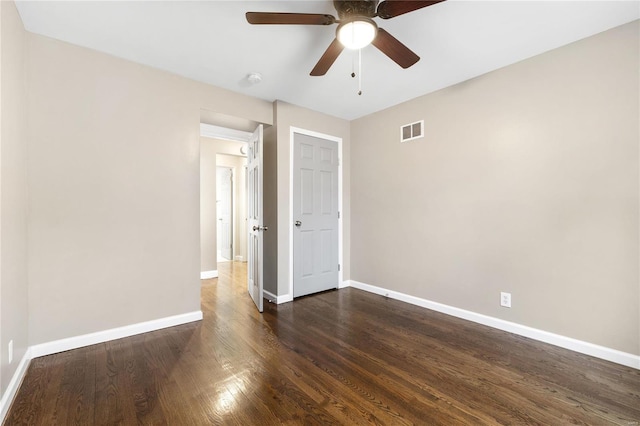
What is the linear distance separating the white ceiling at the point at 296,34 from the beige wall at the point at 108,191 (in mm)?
270

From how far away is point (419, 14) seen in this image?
2.00m

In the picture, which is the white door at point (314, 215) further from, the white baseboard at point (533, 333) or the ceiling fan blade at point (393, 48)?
the ceiling fan blade at point (393, 48)

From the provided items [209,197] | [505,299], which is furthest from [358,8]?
[209,197]

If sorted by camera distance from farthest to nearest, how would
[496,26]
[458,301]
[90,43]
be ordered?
[458,301] → [90,43] → [496,26]

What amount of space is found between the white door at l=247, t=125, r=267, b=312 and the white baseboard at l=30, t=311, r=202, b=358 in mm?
699

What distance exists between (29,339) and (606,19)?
4922 millimetres

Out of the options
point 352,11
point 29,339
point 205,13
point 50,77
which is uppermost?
point 205,13

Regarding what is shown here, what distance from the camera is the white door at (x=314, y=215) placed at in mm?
3758

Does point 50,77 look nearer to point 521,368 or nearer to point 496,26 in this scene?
→ point 496,26

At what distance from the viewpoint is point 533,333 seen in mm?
2549

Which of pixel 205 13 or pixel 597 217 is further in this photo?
pixel 597 217

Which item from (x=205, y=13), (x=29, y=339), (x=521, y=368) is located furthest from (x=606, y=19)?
(x=29, y=339)

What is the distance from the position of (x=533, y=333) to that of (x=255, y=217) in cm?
303

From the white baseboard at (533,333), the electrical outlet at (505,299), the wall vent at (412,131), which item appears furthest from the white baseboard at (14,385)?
the wall vent at (412,131)
